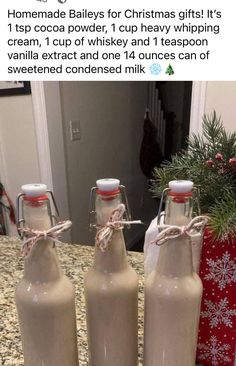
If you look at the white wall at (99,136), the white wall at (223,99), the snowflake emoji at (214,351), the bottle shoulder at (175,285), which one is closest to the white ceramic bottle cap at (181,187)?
the bottle shoulder at (175,285)

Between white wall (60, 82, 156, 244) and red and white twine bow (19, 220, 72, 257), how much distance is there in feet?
5.38

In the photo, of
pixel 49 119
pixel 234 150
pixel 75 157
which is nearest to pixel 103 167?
pixel 75 157

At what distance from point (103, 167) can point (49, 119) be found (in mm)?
716

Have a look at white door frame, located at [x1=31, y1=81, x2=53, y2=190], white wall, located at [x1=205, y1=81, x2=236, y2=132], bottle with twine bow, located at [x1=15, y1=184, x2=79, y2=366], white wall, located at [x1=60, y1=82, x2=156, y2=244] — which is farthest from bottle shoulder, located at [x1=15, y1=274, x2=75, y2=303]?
white wall, located at [x1=60, y1=82, x2=156, y2=244]

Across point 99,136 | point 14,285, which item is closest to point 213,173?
point 14,285

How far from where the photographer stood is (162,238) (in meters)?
0.40

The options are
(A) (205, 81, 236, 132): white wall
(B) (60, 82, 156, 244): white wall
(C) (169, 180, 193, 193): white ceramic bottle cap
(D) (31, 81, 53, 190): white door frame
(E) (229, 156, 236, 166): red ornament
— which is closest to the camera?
(C) (169, 180, 193, 193): white ceramic bottle cap

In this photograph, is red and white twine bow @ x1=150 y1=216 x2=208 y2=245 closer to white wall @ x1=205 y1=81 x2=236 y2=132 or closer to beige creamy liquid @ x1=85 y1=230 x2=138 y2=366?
beige creamy liquid @ x1=85 y1=230 x2=138 y2=366

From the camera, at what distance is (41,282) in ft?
1.36

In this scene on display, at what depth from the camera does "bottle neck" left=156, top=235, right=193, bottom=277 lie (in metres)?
0.40

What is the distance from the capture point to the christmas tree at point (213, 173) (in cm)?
45
